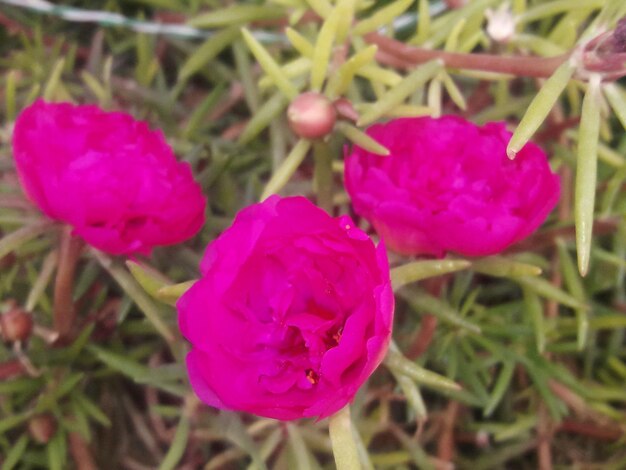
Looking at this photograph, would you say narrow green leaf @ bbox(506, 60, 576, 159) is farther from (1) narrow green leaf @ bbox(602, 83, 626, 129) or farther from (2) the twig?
(2) the twig

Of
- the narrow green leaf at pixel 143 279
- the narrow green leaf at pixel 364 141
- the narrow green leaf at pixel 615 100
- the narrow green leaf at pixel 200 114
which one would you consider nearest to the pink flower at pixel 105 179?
the narrow green leaf at pixel 143 279

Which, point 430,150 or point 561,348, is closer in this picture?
point 430,150

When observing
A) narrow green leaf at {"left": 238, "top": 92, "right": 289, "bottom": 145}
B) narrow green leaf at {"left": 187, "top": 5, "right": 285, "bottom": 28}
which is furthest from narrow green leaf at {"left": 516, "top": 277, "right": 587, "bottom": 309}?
narrow green leaf at {"left": 187, "top": 5, "right": 285, "bottom": 28}

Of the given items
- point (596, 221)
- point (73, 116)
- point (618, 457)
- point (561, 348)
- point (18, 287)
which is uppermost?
point (73, 116)

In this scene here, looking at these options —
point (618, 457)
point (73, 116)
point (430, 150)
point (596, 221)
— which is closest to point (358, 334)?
point (430, 150)

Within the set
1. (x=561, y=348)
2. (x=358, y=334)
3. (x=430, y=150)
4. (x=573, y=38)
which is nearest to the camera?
(x=358, y=334)

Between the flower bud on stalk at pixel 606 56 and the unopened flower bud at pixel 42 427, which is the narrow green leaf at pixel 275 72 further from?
the unopened flower bud at pixel 42 427

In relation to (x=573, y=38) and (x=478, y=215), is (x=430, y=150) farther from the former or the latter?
(x=573, y=38)

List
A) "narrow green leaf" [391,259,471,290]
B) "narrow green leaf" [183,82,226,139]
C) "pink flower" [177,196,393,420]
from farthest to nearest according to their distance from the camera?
"narrow green leaf" [183,82,226,139]
"narrow green leaf" [391,259,471,290]
"pink flower" [177,196,393,420]
